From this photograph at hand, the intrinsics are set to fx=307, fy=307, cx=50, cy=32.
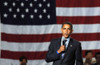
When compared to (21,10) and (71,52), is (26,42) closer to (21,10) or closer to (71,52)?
(21,10)

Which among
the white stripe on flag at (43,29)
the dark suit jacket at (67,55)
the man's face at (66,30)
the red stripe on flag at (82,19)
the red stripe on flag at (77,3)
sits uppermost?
the man's face at (66,30)

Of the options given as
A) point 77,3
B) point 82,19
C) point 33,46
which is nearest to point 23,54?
point 33,46

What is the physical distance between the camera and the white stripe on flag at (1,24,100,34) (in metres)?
8.40

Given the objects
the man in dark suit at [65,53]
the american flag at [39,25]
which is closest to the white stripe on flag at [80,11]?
the american flag at [39,25]

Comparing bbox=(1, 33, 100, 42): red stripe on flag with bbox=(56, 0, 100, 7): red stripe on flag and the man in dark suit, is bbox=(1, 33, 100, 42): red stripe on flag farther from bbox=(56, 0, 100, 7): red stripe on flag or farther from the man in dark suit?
the man in dark suit

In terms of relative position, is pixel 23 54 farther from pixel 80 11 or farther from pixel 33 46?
pixel 80 11

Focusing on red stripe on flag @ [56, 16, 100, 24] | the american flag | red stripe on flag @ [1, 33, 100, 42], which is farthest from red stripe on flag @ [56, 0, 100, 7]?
red stripe on flag @ [1, 33, 100, 42]

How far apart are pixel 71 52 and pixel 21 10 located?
462 centimetres

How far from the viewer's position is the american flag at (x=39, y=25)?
8.41 meters

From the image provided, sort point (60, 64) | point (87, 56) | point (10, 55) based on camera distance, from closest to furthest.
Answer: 1. point (60, 64)
2. point (87, 56)
3. point (10, 55)

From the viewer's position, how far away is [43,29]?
8406 mm

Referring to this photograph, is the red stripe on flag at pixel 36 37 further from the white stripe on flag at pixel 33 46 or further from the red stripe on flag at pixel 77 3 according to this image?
the red stripe on flag at pixel 77 3

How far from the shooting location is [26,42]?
27.8 feet

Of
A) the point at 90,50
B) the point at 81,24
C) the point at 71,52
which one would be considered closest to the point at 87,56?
the point at 90,50
